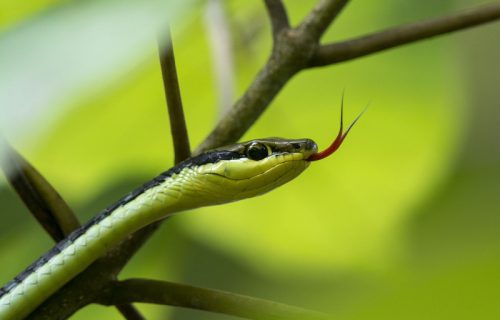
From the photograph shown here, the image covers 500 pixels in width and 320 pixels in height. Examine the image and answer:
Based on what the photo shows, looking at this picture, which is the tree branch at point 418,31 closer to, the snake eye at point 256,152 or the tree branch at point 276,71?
the tree branch at point 276,71

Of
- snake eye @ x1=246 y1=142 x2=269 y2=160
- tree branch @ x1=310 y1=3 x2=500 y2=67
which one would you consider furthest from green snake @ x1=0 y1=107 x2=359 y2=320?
tree branch @ x1=310 y1=3 x2=500 y2=67

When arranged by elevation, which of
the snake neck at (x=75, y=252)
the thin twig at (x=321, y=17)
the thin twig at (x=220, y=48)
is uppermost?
the thin twig at (x=321, y=17)

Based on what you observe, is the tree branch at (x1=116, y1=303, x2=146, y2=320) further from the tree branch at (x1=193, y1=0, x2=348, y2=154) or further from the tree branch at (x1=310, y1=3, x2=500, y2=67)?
the tree branch at (x1=310, y1=3, x2=500, y2=67)

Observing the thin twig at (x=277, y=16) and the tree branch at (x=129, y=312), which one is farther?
the thin twig at (x=277, y=16)

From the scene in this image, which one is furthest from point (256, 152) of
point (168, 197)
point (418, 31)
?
point (418, 31)

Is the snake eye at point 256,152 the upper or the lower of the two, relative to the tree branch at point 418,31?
lower

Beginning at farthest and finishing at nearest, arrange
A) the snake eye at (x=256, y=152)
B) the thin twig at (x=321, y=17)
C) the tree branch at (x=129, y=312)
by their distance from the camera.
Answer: the snake eye at (x=256, y=152) < the thin twig at (x=321, y=17) < the tree branch at (x=129, y=312)

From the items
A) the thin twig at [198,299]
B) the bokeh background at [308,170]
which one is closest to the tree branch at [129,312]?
the thin twig at [198,299]
